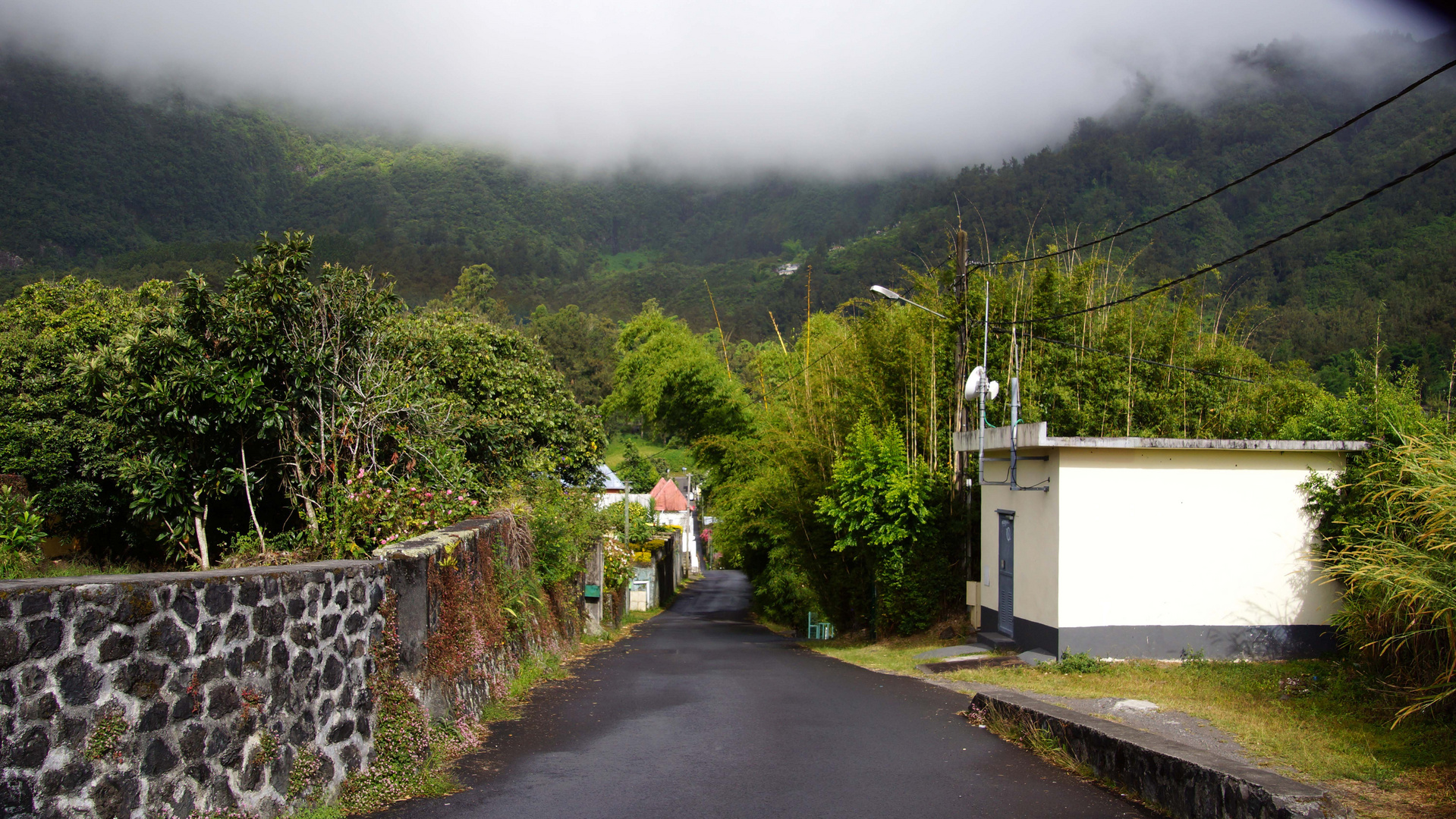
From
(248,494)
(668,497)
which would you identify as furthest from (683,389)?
(668,497)

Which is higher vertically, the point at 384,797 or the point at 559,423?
the point at 559,423

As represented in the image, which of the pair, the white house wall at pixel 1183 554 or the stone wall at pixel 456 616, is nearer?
the stone wall at pixel 456 616

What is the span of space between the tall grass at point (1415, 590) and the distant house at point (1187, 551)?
6.71 ft

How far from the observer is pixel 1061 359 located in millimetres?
17328

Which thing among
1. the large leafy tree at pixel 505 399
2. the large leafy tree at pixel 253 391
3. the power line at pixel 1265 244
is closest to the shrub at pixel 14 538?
the large leafy tree at pixel 253 391

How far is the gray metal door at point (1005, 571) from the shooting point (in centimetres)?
1416

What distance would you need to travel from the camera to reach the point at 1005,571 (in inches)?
571

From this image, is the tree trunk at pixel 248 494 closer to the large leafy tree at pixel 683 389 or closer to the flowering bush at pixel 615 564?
the flowering bush at pixel 615 564

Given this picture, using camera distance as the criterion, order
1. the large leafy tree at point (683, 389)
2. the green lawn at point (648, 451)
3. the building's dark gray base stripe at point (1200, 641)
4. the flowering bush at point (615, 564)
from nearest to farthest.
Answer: the building's dark gray base stripe at point (1200, 641), the flowering bush at point (615, 564), the large leafy tree at point (683, 389), the green lawn at point (648, 451)

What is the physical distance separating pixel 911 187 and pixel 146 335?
12251 cm

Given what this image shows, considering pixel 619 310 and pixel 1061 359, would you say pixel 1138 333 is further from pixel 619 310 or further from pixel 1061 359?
pixel 619 310

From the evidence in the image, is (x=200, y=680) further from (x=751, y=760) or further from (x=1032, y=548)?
(x=1032, y=548)

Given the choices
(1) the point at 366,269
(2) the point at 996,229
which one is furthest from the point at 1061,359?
(2) the point at 996,229

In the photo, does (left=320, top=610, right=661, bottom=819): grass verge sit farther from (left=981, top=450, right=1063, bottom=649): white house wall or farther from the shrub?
(left=981, top=450, right=1063, bottom=649): white house wall
